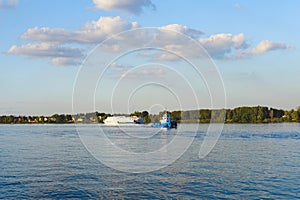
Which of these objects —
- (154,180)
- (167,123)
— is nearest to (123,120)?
(167,123)

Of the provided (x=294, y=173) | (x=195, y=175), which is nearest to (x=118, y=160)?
(x=195, y=175)

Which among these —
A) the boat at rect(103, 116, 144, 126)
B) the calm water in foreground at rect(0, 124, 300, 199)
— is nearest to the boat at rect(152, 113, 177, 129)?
the boat at rect(103, 116, 144, 126)

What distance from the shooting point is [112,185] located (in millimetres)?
20125

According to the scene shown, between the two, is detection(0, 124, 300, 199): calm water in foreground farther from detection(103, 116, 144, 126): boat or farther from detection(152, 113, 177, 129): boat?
detection(103, 116, 144, 126): boat

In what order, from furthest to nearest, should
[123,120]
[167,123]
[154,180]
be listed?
[123,120], [167,123], [154,180]

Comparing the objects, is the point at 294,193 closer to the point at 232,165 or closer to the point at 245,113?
the point at 232,165

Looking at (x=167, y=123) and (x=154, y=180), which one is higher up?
(x=167, y=123)

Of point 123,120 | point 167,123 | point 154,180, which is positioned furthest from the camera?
point 123,120

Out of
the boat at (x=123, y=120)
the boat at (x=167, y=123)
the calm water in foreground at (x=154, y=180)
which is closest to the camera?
the calm water in foreground at (x=154, y=180)

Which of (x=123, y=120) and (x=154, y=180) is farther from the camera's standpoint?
(x=123, y=120)

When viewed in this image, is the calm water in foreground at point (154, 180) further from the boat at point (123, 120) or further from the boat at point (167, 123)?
the boat at point (123, 120)

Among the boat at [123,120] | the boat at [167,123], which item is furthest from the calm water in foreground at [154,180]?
the boat at [123,120]

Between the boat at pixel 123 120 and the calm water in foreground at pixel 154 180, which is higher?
the boat at pixel 123 120

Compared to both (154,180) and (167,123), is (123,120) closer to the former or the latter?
(167,123)
